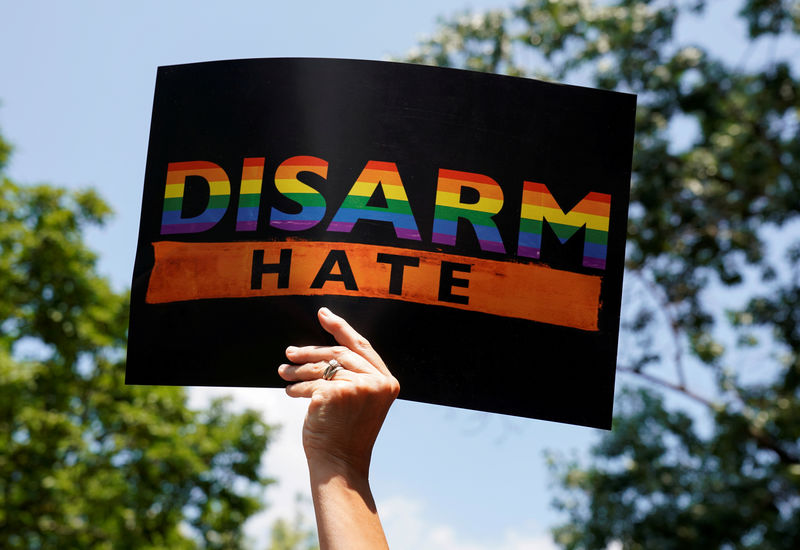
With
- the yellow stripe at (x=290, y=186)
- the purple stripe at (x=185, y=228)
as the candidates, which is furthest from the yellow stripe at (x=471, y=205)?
the purple stripe at (x=185, y=228)

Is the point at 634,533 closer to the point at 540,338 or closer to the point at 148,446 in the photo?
the point at 148,446

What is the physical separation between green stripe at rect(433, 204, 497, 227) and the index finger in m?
0.39

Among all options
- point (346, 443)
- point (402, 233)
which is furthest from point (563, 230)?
point (346, 443)

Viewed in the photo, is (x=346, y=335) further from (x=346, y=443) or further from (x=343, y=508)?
(x=343, y=508)

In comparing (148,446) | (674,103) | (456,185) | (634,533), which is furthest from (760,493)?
(456,185)

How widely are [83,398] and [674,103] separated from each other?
9667mm

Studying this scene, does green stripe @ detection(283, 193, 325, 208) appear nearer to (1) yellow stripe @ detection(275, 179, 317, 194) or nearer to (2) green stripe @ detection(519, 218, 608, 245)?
(1) yellow stripe @ detection(275, 179, 317, 194)

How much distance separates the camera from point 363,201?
2.16 metres

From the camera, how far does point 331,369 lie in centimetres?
192

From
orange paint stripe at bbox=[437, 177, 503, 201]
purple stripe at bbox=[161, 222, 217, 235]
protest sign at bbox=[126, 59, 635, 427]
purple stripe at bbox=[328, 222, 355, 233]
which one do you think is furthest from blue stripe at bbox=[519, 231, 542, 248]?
purple stripe at bbox=[161, 222, 217, 235]

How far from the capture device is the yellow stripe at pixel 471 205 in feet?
7.13

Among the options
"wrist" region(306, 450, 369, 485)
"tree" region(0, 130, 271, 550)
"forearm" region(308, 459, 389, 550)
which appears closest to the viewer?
"forearm" region(308, 459, 389, 550)

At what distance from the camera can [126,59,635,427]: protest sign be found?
2.14m

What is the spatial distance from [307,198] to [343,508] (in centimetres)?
83
